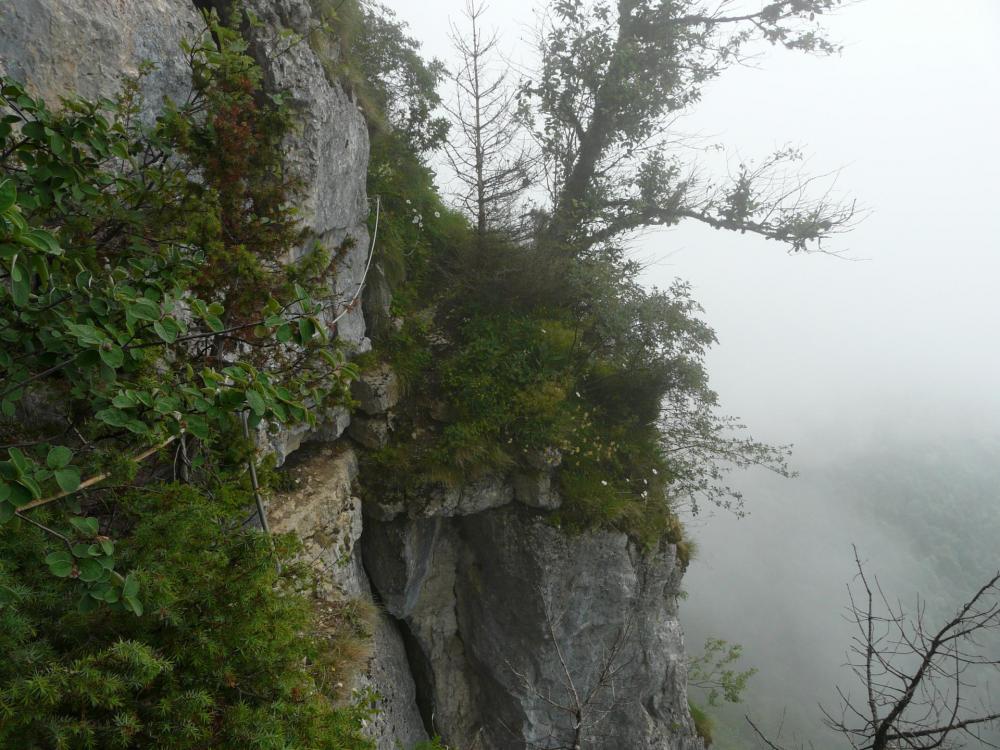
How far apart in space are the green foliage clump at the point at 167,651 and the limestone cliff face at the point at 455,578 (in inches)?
114

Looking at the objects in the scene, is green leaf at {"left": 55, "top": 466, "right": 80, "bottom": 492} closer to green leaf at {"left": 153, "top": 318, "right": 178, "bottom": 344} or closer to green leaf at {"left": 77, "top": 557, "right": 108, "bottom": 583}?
green leaf at {"left": 77, "top": 557, "right": 108, "bottom": 583}

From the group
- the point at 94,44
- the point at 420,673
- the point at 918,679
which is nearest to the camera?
the point at 918,679

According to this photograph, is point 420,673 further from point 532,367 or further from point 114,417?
point 114,417

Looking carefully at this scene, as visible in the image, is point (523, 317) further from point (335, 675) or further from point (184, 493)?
point (184, 493)

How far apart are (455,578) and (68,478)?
24.7 ft

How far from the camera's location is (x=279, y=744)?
7.06 ft

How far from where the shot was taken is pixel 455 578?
8500 mm

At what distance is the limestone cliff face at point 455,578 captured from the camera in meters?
5.68

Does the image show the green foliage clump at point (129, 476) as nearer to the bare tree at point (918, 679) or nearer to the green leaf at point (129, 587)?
the green leaf at point (129, 587)

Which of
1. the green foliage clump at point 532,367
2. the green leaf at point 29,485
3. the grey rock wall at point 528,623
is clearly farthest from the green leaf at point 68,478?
the grey rock wall at point 528,623

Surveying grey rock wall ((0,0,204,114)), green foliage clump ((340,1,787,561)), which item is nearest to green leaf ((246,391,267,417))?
grey rock wall ((0,0,204,114))

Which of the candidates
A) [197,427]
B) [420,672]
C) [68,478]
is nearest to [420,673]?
[420,672]

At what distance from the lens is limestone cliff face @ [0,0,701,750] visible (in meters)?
5.68

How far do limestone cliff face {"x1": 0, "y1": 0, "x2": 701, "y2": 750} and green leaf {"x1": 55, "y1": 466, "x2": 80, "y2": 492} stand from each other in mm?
3792
